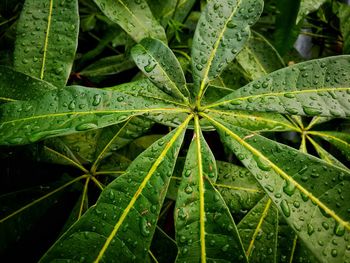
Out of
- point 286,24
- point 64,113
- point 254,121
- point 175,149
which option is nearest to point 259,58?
point 286,24

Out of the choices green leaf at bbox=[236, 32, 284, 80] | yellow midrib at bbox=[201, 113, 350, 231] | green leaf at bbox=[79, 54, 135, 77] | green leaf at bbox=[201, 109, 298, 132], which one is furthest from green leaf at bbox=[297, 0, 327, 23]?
green leaf at bbox=[79, 54, 135, 77]

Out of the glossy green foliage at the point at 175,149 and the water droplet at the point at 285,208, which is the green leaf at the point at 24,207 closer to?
the glossy green foliage at the point at 175,149

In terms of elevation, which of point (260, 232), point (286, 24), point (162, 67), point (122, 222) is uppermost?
point (286, 24)

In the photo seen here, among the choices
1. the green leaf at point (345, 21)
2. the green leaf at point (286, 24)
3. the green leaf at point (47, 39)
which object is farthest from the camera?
the green leaf at point (345, 21)

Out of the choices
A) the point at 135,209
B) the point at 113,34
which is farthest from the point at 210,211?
the point at 113,34

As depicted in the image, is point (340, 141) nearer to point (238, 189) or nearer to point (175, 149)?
point (238, 189)

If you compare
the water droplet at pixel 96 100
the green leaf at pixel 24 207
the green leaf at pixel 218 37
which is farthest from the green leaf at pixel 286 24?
the green leaf at pixel 24 207

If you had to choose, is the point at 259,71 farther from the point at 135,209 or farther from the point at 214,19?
the point at 135,209
